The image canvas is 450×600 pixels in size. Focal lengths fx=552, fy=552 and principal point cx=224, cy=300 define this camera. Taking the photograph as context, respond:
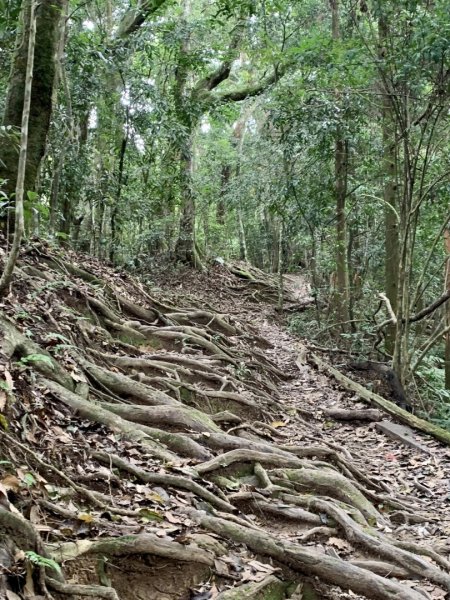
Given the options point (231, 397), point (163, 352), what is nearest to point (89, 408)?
point (231, 397)

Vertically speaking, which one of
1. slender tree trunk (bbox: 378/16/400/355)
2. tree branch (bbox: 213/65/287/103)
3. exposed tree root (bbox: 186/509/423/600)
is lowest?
exposed tree root (bbox: 186/509/423/600)

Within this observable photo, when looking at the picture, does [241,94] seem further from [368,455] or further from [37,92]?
[368,455]

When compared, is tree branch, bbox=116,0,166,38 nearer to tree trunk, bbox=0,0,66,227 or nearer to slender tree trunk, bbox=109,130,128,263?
slender tree trunk, bbox=109,130,128,263

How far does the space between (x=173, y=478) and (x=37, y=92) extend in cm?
529

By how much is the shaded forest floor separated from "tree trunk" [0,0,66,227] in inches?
43.5

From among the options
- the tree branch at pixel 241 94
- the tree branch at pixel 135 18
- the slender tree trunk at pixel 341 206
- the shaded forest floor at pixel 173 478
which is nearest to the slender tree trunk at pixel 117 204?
the tree branch at pixel 135 18

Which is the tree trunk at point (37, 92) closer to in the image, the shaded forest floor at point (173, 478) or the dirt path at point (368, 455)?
the shaded forest floor at point (173, 478)

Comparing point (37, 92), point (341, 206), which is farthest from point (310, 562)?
point (341, 206)

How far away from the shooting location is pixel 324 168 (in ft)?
41.4

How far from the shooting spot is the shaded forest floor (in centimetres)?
280

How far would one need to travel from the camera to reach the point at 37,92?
688 centimetres

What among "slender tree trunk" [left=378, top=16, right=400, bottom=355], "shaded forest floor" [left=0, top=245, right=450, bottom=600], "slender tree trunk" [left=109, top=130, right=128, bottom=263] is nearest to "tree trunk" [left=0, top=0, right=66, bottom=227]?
"shaded forest floor" [left=0, top=245, right=450, bottom=600]

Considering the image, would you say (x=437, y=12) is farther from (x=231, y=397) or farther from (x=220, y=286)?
(x=220, y=286)

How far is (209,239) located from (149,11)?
1113 centimetres
